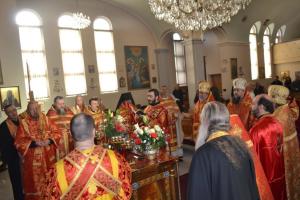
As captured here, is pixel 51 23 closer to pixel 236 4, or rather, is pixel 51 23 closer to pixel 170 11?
pixel 170 11

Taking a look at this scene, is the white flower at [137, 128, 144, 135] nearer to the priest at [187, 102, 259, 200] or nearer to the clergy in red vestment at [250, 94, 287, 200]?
the clergy in red vestment at [250, 94, 287, 200]

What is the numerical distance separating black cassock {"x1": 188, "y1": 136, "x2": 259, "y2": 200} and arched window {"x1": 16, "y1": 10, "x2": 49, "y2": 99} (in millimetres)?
10689

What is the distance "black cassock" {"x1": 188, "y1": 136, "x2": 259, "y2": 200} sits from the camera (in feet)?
6.93

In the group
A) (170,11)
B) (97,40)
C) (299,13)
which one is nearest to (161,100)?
(170,11)

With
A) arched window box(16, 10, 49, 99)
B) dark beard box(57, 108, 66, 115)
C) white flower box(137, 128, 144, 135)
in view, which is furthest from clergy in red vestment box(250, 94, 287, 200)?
arched window box(16, 10, 49, 99)

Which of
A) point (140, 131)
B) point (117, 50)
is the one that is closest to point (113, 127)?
point (140, 131)

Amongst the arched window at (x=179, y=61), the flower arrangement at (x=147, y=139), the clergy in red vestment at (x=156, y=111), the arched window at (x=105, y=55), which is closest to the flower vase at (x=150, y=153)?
the flower arrangement at (x=147, y=139)

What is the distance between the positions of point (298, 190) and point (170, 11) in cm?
547

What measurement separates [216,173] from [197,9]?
6.36 meters

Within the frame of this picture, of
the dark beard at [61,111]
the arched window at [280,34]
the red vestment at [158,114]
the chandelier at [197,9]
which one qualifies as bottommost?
the red vestment at [158,114]

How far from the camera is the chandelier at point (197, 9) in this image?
7.72 meters

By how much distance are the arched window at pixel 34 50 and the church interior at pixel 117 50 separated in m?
0.04

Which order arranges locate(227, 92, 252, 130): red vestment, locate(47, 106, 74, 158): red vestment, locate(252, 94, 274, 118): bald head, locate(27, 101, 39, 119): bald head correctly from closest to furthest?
locate(252, 94, 274, 118): bald head
locate(27, 101, 39, 119): bald head
locate(227, 92, 252, 130): red vestment
locate(47, 106, 74, 158): red vestment

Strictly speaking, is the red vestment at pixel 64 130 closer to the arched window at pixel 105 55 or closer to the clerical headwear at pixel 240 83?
the clerical headwear at pixel 240 83
